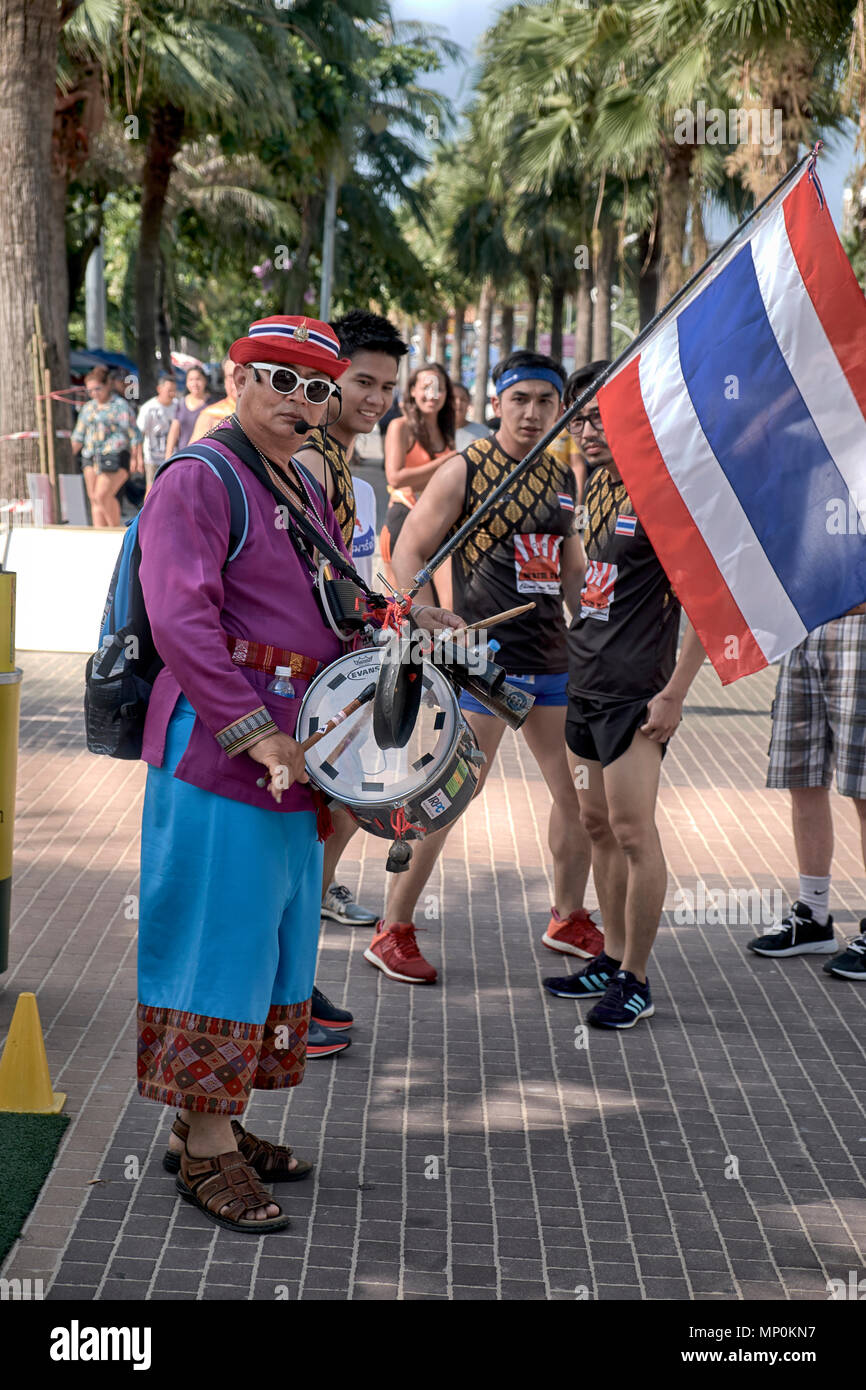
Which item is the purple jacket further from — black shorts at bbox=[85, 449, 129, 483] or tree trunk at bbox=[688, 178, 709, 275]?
tree trunk at bbox=[688, 178, 709, 275]

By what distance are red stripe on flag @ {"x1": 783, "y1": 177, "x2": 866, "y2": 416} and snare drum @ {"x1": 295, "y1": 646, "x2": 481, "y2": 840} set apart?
1.61 m

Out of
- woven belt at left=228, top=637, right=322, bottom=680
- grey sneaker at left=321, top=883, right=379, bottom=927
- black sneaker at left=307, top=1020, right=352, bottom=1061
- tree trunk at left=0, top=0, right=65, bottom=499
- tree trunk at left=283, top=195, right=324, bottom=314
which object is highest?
tree trunk at left=283, top=195, right=324, bottom=314

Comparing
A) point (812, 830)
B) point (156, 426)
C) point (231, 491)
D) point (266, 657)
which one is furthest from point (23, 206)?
point (266, 657)

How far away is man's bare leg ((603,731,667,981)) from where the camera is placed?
5031 millimetres

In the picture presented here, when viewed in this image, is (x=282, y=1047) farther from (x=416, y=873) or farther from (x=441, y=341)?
(x=441, y=341)

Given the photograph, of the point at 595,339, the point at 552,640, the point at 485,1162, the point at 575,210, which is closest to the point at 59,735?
the point at 552,640

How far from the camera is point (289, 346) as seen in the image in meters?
3.66

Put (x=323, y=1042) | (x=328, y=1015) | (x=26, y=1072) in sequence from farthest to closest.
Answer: (x=328, y=1015) < (x=323, y=1042) < (x=26, y=1072)

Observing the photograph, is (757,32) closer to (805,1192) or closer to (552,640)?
(552,640)

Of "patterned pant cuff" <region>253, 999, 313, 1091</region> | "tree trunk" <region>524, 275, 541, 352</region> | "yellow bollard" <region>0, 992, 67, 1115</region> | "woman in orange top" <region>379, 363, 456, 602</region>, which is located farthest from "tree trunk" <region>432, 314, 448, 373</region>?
"patterned pant cuff" <region>253, 999, 313, 1091</region>

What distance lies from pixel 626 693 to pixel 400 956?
52.6 inches

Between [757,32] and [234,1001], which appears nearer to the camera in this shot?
[234,1001]
